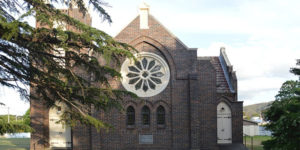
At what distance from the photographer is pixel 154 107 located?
2000 centimetres

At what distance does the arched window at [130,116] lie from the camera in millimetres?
20047

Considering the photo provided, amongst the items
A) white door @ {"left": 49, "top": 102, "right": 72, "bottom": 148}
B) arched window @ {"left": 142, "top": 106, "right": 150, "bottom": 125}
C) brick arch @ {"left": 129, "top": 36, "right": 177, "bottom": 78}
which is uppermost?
brick arch @ {"left": 129, "top": 36, "right": 177, "bottom": 78}

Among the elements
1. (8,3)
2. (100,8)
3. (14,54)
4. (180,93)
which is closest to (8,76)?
(14,54)

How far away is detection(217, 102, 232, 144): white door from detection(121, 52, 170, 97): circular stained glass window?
530cm

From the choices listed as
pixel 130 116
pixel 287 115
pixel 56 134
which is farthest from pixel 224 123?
pixel 287 115

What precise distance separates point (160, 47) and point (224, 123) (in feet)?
23.8

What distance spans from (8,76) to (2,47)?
3.52ft

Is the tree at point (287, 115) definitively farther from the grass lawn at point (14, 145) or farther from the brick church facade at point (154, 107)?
the grass lawn at point (14, 145)

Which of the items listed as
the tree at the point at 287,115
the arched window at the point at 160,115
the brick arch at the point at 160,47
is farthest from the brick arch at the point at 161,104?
the tree at the point at 287,115

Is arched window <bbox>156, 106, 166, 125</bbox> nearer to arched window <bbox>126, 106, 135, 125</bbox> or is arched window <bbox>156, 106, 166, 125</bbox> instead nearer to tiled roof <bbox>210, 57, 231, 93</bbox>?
arched window <bbox>126, 106, 135, 125</bbox>

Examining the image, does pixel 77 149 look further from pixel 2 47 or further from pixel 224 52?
pixel 224 52

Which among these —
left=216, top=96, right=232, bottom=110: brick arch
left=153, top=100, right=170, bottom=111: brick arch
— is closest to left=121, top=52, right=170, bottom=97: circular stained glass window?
left=153, top=100, right=170, bottom=111: brick arch

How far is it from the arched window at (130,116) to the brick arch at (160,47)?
3.17 meters

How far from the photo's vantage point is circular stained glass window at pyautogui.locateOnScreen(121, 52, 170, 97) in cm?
2019
